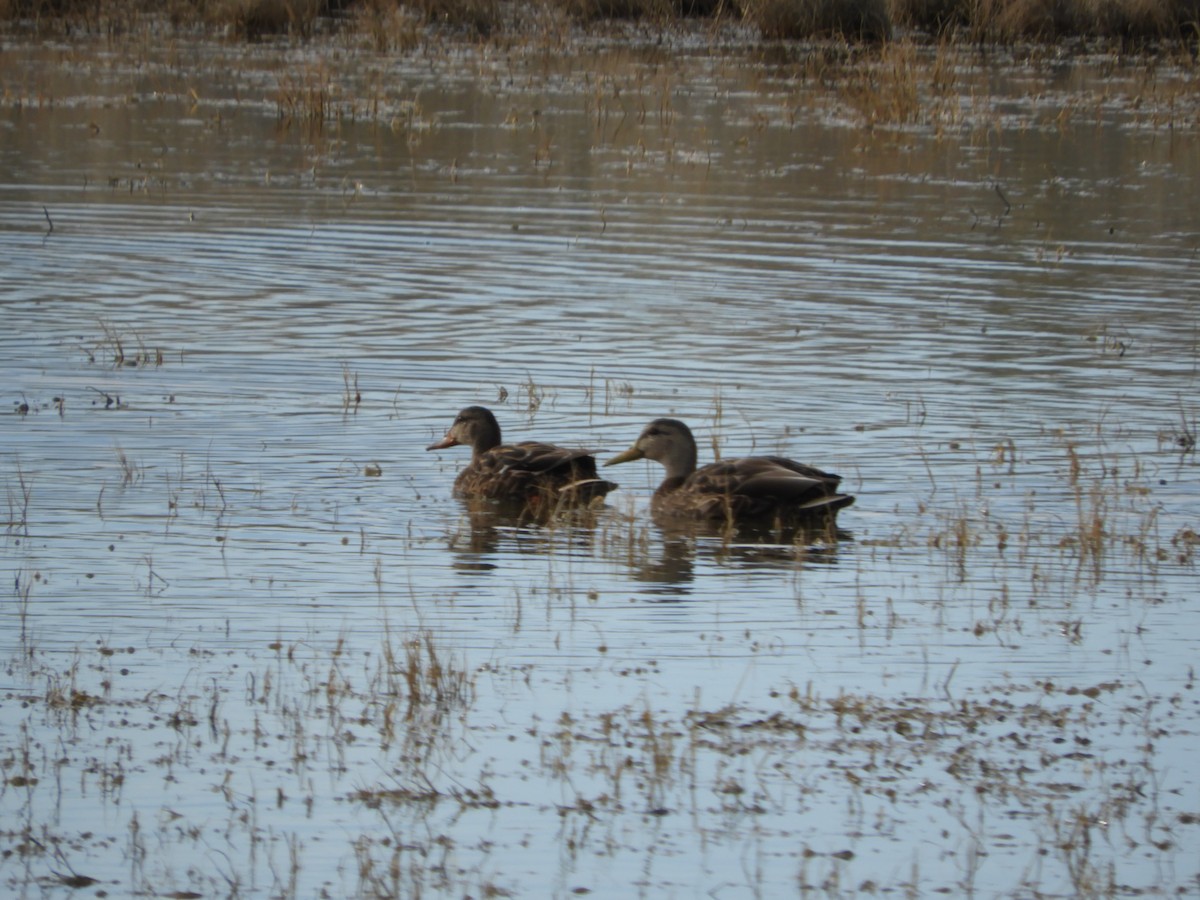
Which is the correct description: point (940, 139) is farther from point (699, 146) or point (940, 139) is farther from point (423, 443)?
point (423, 443)

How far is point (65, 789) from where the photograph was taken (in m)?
6.55

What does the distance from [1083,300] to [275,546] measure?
9745 millimetres

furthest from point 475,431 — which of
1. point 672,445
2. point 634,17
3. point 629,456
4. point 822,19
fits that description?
point 634,17

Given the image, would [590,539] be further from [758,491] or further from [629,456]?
[629,456]

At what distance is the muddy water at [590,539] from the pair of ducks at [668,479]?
274 millimetres

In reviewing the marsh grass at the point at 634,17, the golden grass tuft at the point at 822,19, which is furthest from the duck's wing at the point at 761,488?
the golden grass tuft at the point at 822,19

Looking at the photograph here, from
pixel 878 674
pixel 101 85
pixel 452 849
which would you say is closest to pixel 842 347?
pixel 878 674

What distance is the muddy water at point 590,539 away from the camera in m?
6.39

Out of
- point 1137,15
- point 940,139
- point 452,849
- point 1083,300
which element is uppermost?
point 1137,15

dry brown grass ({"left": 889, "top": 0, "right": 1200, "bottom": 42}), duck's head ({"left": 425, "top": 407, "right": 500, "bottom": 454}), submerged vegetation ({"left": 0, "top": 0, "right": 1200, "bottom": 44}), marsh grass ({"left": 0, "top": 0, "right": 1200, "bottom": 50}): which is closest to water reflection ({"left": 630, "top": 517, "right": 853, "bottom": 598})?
duck's head ({"left": 425, "top": 407, "right": 500, "bottom": 454})

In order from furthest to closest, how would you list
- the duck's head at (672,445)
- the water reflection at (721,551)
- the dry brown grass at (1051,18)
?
the dry brown grass at (1051,18)
the duck's head at (672,445)
the water reflection at (721,551)

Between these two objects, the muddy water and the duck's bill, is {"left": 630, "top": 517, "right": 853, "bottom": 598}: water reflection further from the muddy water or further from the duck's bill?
the duck's bill

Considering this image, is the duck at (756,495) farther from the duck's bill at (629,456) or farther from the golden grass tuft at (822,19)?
the golden grass tuft at (822,19)

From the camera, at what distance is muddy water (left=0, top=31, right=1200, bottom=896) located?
6.39 meters
